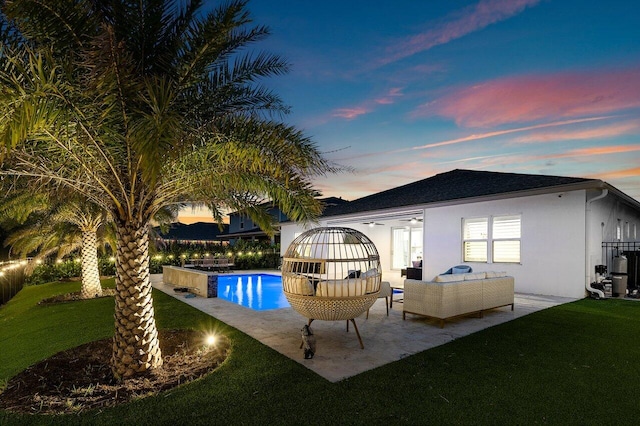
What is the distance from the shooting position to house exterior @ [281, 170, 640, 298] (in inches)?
399

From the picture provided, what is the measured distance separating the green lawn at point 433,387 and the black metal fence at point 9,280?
30.7 ft

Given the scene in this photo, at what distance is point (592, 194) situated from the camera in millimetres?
10148

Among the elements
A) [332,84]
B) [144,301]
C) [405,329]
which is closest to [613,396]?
[405,329]

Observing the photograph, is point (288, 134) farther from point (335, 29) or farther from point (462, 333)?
point (335, 29)

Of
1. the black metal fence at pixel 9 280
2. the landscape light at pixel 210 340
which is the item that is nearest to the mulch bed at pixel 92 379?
the landscape light at pixel 210 340

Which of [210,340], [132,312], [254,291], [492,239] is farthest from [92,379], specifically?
[492,239]

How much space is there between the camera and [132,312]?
477 cm

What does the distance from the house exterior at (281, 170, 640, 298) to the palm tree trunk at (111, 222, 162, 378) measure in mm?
8018

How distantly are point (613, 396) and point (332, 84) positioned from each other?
11290 mm

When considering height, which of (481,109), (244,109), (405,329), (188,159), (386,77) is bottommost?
(405,329)

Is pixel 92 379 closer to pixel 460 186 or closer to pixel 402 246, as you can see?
pixel 460 186

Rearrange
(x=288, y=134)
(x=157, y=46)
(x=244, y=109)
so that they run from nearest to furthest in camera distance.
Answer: (x=157, y=46) → (x=288, y=134) → (x=244, y=109)

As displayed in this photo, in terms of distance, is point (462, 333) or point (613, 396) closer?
point (613, 396)

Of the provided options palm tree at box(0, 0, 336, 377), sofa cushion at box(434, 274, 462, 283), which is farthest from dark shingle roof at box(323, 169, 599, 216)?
palm tree at box(0, 0, 336, 377)
